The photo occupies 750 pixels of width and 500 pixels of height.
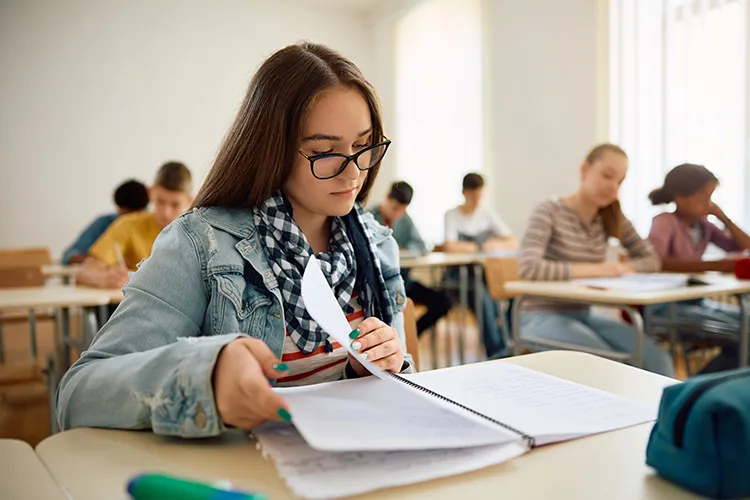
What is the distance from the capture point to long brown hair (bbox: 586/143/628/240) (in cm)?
275

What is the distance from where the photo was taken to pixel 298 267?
1.08 meters

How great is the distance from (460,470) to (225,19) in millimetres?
7237

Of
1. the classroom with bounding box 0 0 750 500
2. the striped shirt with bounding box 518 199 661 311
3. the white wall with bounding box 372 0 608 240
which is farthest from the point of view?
the white wall with bounding box 372 0 608 240

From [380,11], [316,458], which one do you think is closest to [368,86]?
[316,458]

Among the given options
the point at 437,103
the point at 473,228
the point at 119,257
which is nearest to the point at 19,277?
the point at 119,257

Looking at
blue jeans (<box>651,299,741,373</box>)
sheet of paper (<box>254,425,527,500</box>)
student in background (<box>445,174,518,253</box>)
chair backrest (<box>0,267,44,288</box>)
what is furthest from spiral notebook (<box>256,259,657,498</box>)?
student in background (<box>445,174,518,253</box>)

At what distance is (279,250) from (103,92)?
6213mm

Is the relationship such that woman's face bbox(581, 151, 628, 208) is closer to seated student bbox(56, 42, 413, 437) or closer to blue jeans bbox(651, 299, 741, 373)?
blue jeans bbox(651, 299, 741, 373)

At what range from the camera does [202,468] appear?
0.64 meters

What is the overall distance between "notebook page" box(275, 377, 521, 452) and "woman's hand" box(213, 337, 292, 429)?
0.03 m

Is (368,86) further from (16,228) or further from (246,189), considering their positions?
(16,228)

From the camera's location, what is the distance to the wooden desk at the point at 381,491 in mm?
577

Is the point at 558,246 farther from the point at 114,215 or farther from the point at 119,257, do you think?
the point at 114,215

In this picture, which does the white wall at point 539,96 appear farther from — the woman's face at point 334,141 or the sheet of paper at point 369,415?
the sheet of paper at point 369,415
